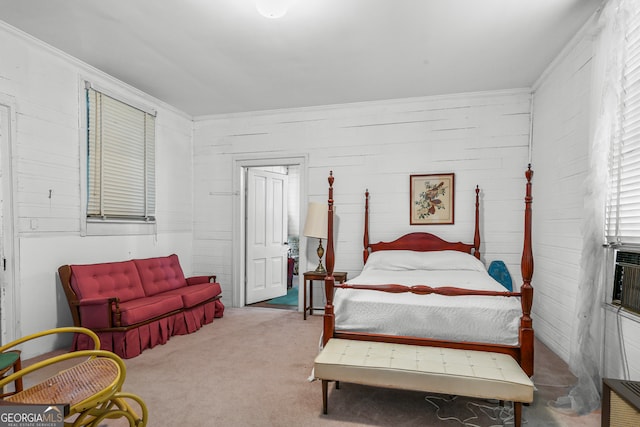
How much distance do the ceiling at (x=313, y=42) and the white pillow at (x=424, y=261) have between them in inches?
76.6

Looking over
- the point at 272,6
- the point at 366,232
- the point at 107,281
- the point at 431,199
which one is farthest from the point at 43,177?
the point at 431,199

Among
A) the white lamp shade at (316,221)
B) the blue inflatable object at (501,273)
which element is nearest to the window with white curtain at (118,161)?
the white lamp shade at (316,221)

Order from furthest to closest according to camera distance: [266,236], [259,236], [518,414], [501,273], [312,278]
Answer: [266,236]
[259,236]
[312,278]
[501,273]
[518,414]

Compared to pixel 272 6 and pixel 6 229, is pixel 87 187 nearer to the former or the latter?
pixel 6 229

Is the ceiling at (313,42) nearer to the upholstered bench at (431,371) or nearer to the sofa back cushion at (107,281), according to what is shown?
the sofa back cushion at (107,281)

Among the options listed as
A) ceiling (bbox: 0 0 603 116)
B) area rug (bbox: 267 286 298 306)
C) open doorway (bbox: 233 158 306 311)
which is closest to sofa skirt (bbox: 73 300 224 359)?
open doorway (bbox: 233 158 306 311)

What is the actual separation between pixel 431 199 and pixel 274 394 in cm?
296

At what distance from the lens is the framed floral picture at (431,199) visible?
14.6 ft

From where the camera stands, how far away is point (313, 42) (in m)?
3.18

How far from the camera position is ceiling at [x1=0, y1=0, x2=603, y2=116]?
268 cm

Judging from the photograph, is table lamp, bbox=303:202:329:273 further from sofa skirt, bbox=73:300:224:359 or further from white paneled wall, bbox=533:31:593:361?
white paneled wall, bbox=533:31:593:361

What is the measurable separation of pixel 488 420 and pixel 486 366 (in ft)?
1.22

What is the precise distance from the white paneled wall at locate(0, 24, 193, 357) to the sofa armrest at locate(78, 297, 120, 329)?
1.31 feet

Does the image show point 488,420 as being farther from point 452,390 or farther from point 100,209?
point 100,209
